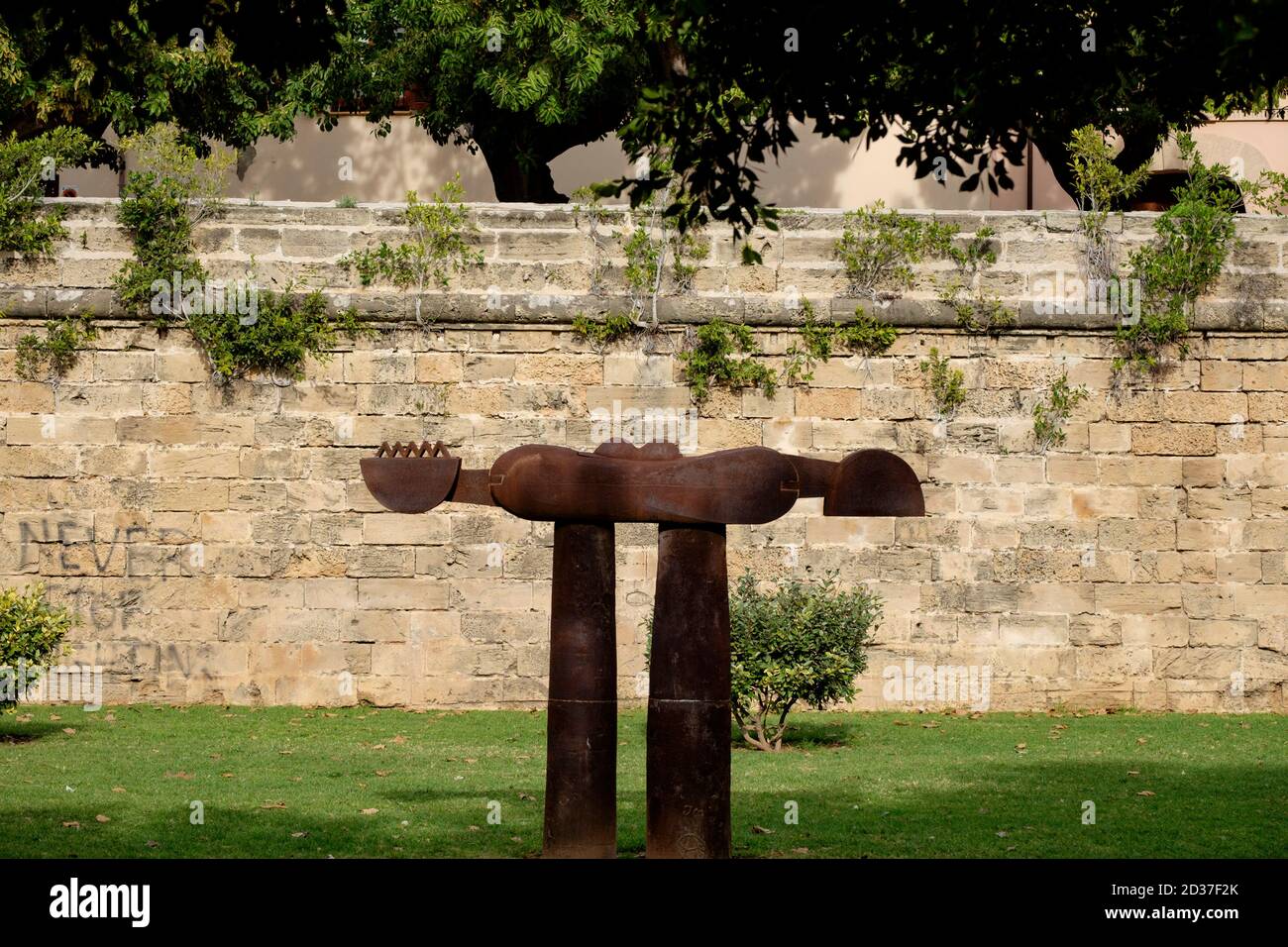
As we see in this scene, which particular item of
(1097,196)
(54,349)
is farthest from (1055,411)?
(54,349)

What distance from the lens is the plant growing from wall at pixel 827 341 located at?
1356 cm

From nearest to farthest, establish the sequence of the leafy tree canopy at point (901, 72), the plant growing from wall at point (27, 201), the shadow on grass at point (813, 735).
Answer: the leafy tree canopy at point (901, 72) < the shadow on grass at point (813, 735) < the plant growing from wall at point (27, 201)

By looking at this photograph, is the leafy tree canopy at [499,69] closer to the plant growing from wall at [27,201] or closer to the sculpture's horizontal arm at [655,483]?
the plant growing from wall at [27,201]

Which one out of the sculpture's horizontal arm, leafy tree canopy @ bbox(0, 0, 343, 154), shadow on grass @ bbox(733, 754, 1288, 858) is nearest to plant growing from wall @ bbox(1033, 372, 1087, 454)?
shadow on grass @ bbox(733, 754, 1288, 858)

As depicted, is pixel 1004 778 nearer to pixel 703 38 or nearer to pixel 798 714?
pixel 798 714

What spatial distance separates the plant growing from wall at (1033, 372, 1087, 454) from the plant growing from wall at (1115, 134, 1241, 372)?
1.37 feet

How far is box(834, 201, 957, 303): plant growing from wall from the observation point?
13.6 meters

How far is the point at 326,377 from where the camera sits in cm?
1348

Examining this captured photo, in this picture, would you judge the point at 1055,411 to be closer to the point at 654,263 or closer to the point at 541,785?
the point at 654,263

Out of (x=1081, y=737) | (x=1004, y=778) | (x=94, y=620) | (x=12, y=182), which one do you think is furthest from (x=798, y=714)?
(x=12, y=182)

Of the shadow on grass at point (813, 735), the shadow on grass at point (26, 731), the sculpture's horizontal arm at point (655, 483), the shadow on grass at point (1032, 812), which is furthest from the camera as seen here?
the shadow on grass at point (813, 735)

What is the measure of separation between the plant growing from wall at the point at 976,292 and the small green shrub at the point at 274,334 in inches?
188

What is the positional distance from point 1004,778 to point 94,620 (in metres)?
7.29

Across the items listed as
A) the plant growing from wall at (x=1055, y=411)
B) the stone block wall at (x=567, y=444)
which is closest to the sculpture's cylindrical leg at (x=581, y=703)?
the stone block wall at (x=567, y=444)
